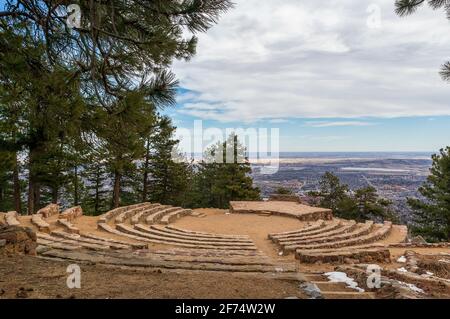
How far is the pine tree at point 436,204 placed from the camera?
24312mm

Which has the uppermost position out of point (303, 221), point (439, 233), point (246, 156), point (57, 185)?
point (246, 156)

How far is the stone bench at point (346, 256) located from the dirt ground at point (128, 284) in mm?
5268

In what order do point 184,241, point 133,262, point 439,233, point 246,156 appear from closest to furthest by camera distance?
point 133,262, point 184,241, point 439,233, point 246,156

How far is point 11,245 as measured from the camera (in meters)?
6.17

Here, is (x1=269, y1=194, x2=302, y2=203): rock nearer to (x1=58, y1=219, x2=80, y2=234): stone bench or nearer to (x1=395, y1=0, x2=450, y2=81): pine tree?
(x1=58, y1=219, x2=80, y2=234): stone bench

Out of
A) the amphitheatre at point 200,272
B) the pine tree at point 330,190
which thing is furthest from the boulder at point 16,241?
the pine tree at point 330,190

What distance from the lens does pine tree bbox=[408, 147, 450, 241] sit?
24.3m

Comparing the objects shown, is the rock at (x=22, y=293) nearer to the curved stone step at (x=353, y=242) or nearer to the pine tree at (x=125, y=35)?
the pine tree at (x=125, y=35)

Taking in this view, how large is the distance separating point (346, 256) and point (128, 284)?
779cm

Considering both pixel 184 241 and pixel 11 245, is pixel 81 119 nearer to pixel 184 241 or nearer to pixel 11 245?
pixel 11 245

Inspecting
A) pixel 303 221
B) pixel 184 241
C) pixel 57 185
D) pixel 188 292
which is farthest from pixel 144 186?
pixel 188 292

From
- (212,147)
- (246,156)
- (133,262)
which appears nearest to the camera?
(133,262)

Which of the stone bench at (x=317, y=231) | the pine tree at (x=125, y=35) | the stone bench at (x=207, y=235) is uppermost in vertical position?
the pine tree at (x=125, y=35)
